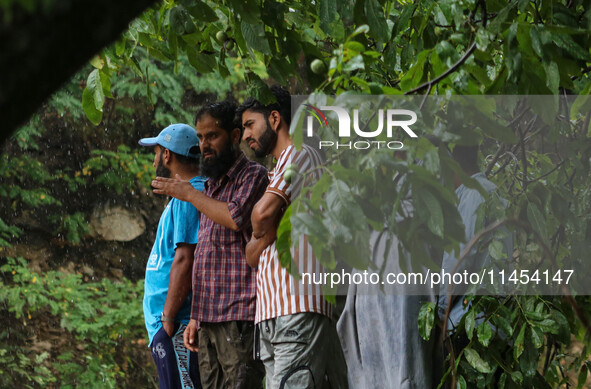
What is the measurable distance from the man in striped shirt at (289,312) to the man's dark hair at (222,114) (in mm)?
662

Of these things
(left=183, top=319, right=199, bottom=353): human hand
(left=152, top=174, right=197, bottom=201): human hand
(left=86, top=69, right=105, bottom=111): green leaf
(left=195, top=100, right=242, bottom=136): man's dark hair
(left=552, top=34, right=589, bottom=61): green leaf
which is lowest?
(left=183, top=319, right=199, bottom=353): human hand

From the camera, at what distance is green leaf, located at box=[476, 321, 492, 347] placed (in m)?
2.42

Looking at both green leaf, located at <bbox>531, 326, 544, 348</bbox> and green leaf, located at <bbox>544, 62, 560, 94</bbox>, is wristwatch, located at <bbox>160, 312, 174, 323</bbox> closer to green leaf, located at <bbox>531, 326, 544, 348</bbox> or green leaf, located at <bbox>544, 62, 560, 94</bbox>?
green leaf, located at <bbox>531, 326, 544, 348</bbox>

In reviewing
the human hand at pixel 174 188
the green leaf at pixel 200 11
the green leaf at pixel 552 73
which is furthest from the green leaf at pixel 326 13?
the human hand at pixel 174 188

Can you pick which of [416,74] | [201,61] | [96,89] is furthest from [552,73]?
[96,89]

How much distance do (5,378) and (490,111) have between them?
6004mm

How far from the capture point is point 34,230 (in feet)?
26.8

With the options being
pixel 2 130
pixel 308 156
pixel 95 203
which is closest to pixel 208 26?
pixel 308 156

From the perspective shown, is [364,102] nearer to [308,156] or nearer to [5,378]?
[308,156]

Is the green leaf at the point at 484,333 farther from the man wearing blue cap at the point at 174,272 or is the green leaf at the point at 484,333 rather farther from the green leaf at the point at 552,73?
the man wearing blue cap at the point at 174,272

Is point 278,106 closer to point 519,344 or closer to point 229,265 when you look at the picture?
point 229,265

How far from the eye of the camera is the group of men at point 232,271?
2.89 meters

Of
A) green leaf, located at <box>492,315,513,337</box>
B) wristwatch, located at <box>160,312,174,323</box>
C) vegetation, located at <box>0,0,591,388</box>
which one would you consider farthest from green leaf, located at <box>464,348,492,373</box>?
wristwatch, located at <box>160,312,174,323</box>

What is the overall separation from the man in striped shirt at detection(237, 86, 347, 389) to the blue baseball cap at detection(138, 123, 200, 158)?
857 mm
